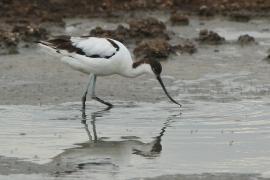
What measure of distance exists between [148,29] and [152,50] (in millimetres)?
1792

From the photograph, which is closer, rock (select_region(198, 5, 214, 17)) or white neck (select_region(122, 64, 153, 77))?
white neck (select_region(122, 64, 153, 77))

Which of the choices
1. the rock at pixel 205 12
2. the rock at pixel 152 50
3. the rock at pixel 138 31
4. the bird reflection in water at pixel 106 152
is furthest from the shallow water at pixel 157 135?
the rock at pixel 205 12

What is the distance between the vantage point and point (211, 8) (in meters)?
20.2

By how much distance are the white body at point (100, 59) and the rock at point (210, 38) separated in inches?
188

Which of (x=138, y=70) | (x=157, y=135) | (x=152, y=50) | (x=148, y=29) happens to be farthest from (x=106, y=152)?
(x=148, y=29)

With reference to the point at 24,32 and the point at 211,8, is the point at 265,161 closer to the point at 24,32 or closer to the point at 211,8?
the point at 24,32

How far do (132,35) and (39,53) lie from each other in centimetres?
206

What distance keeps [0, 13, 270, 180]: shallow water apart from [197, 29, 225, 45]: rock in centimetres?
236

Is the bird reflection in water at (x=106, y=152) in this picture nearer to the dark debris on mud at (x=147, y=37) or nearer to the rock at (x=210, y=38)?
the dark debris on mud at (x=147, y=37)

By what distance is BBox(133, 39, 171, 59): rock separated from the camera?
15.8 metres

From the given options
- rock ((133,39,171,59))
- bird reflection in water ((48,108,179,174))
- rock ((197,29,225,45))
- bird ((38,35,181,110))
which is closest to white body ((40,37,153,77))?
bird ((38,35,181,110))

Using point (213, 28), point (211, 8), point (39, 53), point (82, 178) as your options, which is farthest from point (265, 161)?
point (211, 8)

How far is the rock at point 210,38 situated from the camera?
17234 millimetres

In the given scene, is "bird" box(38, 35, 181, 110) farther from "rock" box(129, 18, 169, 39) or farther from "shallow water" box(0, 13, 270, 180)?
"rock" box(129, 18, 169, 39)
